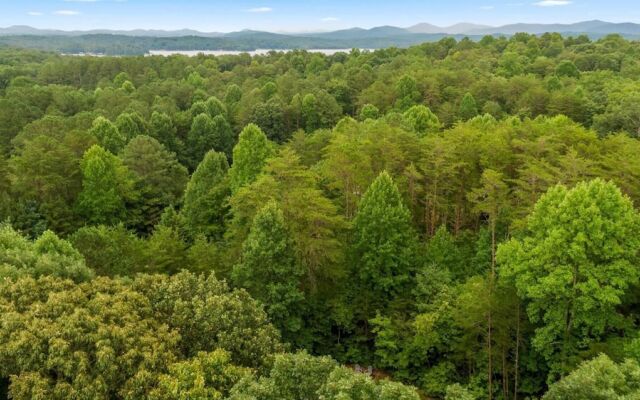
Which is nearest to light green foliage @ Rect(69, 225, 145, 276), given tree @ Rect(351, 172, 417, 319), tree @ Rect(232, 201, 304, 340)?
tree @ Rect(232, 201, 304, 340)

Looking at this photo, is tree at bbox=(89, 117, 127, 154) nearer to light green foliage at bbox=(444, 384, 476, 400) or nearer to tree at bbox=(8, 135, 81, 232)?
tree at bbox=(8, 135, 81, 232)

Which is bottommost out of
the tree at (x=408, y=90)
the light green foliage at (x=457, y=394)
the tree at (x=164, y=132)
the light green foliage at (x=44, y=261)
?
the light green foliage at (x=457, y=394)

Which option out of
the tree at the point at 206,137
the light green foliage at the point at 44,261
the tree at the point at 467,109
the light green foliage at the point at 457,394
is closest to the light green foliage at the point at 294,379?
the light green foliage at the point at 457,394

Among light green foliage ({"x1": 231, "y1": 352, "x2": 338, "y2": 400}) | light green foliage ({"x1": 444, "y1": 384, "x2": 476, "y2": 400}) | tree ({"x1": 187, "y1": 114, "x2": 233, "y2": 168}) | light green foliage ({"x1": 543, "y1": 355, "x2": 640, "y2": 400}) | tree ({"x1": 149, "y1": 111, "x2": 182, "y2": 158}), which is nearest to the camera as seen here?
light green foliage ({"x1": 444, "y1": 384, "x2": 476, "y2": 400})

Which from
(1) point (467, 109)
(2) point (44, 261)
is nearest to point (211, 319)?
(2) point (44, 261)

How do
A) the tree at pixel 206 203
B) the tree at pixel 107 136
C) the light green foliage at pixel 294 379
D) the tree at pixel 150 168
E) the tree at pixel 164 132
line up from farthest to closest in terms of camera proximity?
the tree at pixel 164 132, the tree at pixel 107 136, the tree at pixel 150 168, the tree at pixel 206 203, the light green foliage at pixel 294 379

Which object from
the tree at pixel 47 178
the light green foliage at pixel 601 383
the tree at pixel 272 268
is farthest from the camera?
the tree at pixel 47 178

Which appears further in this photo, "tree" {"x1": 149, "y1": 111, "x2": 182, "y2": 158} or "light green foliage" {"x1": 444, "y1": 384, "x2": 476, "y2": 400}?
"tree" {"x1": 149, "y1": 111, "x2": 182, "y2": 158}

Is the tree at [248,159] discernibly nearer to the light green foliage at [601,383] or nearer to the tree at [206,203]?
the tree at [206,203]
